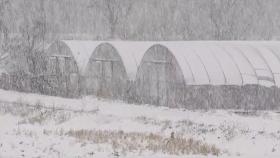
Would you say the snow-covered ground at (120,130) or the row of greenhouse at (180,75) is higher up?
the row of greenhouse at (180,75)

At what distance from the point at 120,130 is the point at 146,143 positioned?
11.8ft

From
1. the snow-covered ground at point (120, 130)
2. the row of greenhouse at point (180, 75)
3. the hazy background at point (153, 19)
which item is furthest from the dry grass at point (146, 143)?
the hazy background at point (153, 19)

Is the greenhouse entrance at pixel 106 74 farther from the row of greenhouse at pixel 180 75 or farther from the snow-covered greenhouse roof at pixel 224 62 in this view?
the snow-covered greenhouse roof at pixel 224 62

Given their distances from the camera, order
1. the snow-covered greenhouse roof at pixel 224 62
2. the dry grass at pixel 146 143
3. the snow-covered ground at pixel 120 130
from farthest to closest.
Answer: the snow-covered greenhouse roof at pixel 224 62 < the dry grass at pixel 146 143 < the snow-covered ground at pixel 120 130

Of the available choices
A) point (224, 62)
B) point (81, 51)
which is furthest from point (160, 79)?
point (81, 51)

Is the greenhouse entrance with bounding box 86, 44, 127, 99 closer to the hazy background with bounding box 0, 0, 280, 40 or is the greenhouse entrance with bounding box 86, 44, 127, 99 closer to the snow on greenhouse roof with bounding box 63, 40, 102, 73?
the snow on greenhouse roof with bounding box 63, 40, 102, 73

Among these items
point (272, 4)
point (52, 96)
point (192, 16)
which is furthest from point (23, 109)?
point (272, 4)

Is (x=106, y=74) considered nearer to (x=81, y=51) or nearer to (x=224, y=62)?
(x=81, y=51)

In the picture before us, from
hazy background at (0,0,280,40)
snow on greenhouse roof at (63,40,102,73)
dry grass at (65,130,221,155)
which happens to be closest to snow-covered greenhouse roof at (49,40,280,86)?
snow on greenhouse roof at (63,40,102,73)

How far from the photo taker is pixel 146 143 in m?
17.3

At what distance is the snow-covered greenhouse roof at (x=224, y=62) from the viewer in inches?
1140

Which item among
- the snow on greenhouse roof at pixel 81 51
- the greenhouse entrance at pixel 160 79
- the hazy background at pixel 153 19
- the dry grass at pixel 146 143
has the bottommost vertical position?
the dry grass at pixel 146 143

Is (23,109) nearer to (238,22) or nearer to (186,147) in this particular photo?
(186,147)

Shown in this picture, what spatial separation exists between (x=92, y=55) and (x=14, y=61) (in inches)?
514
